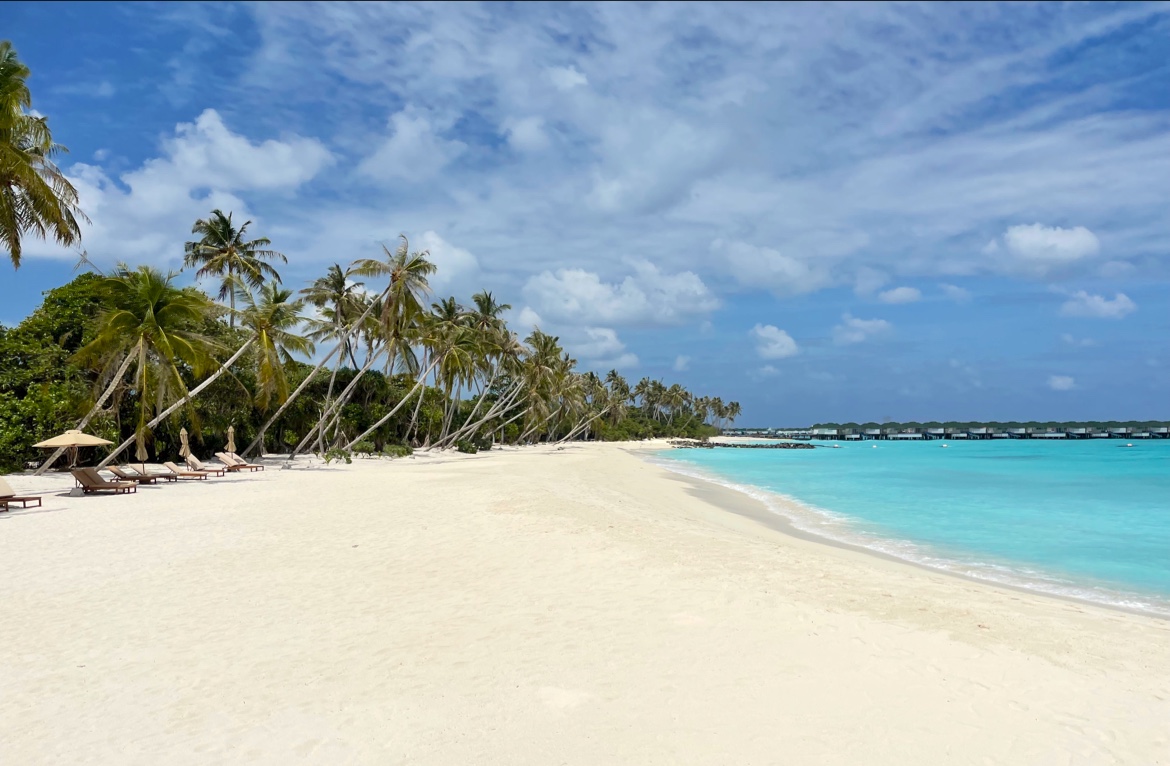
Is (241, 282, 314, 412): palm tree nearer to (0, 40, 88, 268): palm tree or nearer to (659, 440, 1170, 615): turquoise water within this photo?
(0, 40, 88, 268): palm tree

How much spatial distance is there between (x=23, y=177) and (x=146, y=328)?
19.6ft

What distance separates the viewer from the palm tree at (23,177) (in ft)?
41.7

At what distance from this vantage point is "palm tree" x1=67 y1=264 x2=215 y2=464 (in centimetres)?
1820

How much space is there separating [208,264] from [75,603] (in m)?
33.7

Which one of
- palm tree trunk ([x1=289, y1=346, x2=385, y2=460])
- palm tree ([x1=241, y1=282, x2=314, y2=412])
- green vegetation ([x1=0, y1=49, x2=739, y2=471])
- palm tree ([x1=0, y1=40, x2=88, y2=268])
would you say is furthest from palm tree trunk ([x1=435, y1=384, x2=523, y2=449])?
palm tree ([x1=0, y1=40, x2=88, y2=268])

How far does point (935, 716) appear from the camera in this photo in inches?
163

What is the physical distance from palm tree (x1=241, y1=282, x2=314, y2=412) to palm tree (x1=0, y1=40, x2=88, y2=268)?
9.51m

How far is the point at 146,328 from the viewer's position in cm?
1812

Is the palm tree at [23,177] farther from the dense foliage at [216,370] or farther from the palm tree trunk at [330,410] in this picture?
the palm tree trunk at [330,410]

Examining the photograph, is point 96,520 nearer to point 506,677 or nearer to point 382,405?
point 506,677

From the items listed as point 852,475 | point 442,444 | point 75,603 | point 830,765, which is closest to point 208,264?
point 442,444

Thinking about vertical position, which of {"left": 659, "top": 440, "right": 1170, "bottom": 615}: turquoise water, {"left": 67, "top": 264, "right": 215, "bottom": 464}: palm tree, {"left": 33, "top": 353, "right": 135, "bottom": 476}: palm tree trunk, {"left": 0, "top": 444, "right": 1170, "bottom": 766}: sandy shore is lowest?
{"left": 659, "top": 440, "right": 1170, "bottom": 615}: turquoise water

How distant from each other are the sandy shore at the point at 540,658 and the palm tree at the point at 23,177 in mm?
7971

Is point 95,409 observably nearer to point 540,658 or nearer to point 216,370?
point 216,370
